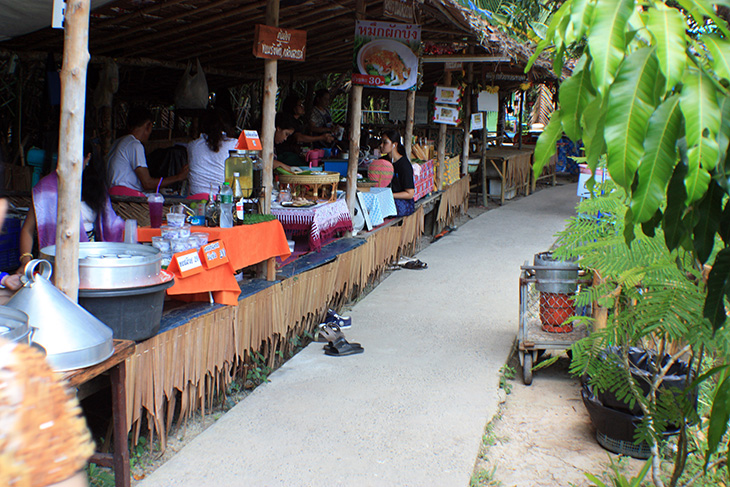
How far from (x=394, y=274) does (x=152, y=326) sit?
4.96m

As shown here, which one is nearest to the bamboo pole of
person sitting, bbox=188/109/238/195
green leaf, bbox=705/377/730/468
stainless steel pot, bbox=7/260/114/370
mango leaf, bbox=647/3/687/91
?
person sitting, bbox=188/109/238/195

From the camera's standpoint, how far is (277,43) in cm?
526

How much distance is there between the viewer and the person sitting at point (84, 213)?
4035 millimetres

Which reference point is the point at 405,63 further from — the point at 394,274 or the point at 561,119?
the point at 561,119

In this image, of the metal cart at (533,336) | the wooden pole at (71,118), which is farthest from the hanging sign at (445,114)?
the wooden pole at (71,118)

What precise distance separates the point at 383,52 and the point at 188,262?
3.83 meters

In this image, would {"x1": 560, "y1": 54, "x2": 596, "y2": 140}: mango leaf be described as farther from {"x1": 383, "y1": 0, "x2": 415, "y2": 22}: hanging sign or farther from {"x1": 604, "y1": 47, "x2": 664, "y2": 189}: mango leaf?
{"x1": 383, "y1": 0, "x2": 415, "y2": 22}: hanging sign

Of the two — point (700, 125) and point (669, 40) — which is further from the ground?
point (669, 40)

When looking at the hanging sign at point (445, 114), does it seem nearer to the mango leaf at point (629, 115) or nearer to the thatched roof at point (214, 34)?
the thatched roof at point (214, 34)

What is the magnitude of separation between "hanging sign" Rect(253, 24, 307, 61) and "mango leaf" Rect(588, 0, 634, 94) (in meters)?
4.30

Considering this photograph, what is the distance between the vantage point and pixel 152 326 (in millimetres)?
3631

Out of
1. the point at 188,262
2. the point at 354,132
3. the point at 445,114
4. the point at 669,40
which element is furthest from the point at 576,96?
the point at 445,114

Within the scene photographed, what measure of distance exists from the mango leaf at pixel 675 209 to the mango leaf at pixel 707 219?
0.03 meters

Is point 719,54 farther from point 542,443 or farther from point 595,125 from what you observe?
point 542,443
